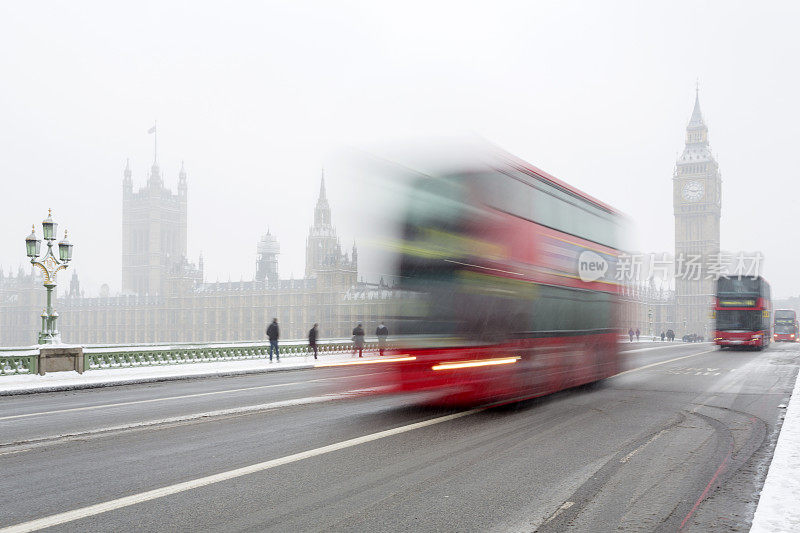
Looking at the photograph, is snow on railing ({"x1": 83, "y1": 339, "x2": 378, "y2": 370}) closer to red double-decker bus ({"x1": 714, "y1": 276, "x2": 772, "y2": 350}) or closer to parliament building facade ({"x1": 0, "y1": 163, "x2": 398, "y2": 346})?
red double-decker bus ({"x1": 714, "y1": 276, "x2": 772, "y2": 350})

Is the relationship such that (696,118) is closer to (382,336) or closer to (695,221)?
(695,221)

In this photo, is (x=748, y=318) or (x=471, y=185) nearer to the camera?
(x=471, y=185)

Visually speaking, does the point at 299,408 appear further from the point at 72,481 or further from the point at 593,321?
the point at 593,321

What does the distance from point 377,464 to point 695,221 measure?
144 metres

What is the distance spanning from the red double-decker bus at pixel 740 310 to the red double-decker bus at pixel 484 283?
983 inches

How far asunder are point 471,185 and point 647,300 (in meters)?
132

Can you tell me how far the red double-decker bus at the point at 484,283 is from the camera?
31.9ft

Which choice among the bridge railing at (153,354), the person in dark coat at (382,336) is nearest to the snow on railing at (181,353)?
the bridge railing at (153,354)

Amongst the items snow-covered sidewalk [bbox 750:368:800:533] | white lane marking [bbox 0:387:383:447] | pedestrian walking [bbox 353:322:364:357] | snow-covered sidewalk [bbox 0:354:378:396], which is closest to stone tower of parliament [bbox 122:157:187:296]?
snow-covered sidewalk [bbox 0:354:378:396]

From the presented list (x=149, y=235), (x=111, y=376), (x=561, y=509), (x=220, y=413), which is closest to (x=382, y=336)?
(x=220, y=413)

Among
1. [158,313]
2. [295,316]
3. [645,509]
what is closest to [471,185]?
[645,509]

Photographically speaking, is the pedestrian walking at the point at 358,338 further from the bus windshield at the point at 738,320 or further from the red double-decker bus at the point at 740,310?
the bus windshield at the point at 738,320

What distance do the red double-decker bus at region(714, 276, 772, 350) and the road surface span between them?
23152 millimetres

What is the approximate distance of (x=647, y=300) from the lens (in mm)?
132875
